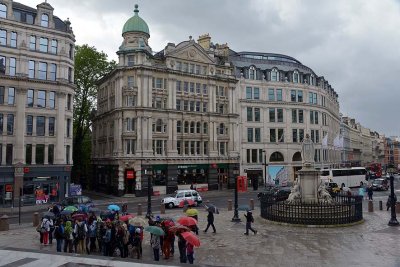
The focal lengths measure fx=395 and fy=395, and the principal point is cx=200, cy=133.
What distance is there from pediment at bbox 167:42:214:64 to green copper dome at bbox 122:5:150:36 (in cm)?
488

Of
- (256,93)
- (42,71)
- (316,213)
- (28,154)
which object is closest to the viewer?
(316,213)

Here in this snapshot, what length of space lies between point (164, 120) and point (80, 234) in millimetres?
38029

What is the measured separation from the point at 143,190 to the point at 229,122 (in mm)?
18385

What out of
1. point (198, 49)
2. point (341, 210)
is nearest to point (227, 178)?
point (198, 49)

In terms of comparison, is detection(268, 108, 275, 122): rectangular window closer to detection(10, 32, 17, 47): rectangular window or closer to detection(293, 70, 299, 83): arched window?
detection(293, 70, 299, 83): arched window

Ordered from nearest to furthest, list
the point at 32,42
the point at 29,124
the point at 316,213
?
the point at 316,213
the point at 29,124
the point at 32,42

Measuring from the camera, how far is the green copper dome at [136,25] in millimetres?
54700

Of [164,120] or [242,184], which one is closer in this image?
[164,120]

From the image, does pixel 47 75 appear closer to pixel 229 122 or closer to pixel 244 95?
pixel 229 122

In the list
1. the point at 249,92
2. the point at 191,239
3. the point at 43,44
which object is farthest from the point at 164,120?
the point at 191,239

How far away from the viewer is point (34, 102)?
45.3 metres

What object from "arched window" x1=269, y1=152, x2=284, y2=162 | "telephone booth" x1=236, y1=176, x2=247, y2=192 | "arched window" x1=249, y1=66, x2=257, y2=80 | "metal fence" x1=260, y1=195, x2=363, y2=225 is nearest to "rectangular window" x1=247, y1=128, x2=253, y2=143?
"arched window" x1=269, y1=152, x2=284, y2=162

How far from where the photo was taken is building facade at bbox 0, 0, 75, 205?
43281 mm

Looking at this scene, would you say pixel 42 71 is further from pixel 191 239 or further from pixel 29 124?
pixel 191 239
